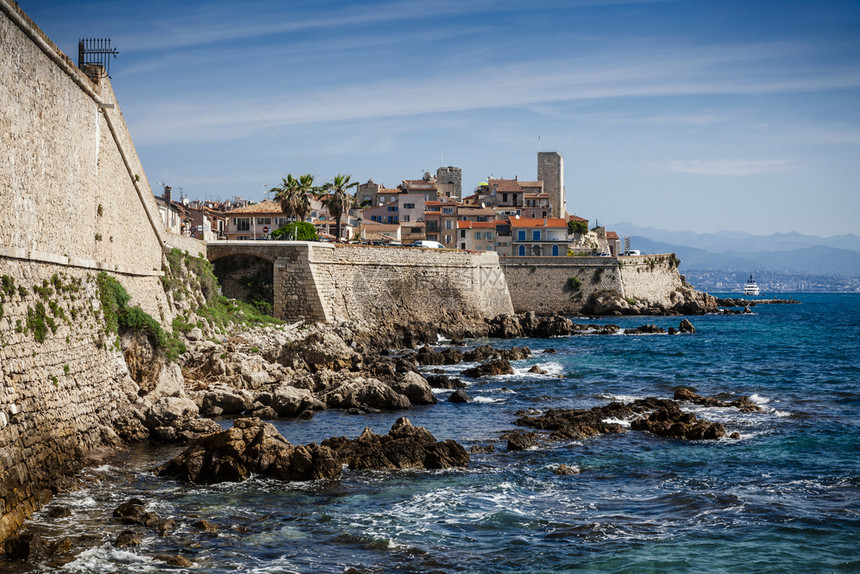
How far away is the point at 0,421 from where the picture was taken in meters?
14.9

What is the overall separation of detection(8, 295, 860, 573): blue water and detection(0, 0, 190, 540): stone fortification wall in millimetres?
1256

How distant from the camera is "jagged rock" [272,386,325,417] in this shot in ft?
85.7

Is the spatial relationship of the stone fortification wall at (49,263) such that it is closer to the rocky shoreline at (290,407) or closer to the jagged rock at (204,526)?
the rocky shoreline at (290,407)

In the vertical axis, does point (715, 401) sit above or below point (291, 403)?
below

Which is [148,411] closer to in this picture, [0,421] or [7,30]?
[0,421]

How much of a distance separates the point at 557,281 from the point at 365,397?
46.5 metres

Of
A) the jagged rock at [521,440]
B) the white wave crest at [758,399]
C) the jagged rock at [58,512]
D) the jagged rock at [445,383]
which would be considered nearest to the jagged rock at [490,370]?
the jagged rock at [445,383]

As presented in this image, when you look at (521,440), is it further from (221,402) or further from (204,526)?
(204,526)

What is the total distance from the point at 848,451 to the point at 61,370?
21.0m

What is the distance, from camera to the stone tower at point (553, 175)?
104938 mm

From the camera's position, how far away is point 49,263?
64.3 ft

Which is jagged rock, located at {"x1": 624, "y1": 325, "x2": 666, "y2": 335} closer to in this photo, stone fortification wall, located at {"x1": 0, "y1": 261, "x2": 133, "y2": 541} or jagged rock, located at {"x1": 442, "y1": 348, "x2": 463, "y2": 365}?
jagged rock, located at {"x1": 442, "y1": 348, "x2": 463, "y2": 365}

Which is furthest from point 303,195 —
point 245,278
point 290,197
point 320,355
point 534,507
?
point 534,507

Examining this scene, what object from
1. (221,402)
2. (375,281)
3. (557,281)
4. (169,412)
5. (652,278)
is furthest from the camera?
(652,278)
